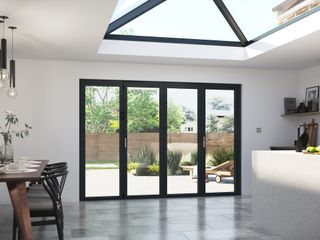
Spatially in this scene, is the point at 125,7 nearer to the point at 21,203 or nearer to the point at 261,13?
the point at 261,13

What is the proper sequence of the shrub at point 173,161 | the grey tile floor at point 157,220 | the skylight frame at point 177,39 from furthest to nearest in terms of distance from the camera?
the shrub at point 173,161
the skylight frame at point 177,39
the grey tile floor at point 157,220

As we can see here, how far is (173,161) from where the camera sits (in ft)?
22.9

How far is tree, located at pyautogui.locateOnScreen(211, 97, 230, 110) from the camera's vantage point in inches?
283

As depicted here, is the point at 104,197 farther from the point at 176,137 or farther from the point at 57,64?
the point at 57,64

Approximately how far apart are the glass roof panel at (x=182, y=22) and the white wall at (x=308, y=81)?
1.71 meters

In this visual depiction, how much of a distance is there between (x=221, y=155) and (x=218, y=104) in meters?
0.94

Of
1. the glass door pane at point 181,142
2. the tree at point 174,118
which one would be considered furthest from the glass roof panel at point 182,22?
the tree at point 174,118

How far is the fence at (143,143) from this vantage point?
6.66 meters

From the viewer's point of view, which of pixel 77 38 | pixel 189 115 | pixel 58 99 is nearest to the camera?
pixel 77 38

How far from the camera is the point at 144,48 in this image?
6117 millimetres

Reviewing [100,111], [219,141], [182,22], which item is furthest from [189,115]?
[182,22]

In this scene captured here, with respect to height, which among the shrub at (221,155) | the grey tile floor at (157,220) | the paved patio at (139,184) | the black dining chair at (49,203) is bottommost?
the grey tile floor at (157,220)

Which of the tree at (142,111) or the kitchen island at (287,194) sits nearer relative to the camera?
the kitchen island at (287,194)

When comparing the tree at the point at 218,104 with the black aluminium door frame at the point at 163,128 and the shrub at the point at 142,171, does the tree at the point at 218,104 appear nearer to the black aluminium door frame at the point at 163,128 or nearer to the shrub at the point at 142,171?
the black aluminium door frame at the point at 163,128
